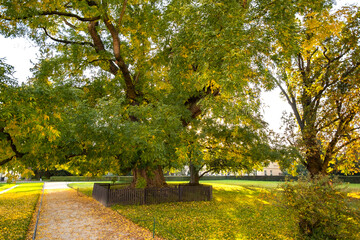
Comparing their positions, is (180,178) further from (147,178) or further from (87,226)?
(87,226)

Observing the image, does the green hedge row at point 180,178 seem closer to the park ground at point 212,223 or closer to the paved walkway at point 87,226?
the paved walkway at point 87,226

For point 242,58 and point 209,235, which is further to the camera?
point 209,235

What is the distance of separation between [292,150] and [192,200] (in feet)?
25.6

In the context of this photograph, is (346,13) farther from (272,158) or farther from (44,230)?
(44,230)

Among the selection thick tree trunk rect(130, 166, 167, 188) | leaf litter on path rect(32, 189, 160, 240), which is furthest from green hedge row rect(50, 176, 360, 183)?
leaf litter on path rect(32, 189, 160, 240)

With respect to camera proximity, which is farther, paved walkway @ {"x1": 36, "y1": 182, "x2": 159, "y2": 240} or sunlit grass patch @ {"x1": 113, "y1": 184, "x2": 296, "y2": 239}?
paved walkway @ {"x1": 36, "y1": 182, "x2": 159, "y2": 240}

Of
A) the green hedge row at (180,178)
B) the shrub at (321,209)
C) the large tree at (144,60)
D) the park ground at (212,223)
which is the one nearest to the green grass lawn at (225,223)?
the park ground at (212,223)

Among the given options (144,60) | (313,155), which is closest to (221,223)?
(313,155)

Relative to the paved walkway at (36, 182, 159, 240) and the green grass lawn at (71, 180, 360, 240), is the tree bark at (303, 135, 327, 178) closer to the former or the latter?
the green grass lawn at (71, 180, 360, 240)

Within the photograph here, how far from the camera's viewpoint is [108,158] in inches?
396

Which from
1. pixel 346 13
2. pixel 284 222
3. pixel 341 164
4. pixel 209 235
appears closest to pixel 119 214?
pixel 209 235

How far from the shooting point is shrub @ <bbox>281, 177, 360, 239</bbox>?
5.24 m

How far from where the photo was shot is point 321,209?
5.34 metres

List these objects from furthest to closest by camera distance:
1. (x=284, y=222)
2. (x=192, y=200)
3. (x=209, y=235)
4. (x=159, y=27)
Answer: (x=192, y=200)
(x=159, y=27)
(x=284, y=222)
(x=209, y=235)
